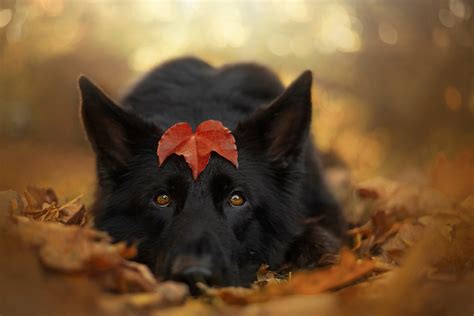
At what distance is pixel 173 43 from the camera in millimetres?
8211

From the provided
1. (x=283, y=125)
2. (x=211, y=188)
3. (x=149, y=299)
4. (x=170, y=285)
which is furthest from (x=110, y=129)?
(x=149, y=299)

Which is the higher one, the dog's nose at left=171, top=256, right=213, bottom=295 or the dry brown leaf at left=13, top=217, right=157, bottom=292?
the dry brown leaf at left=13, top=217, right=157, bottom=292

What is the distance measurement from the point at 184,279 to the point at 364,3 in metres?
5.90

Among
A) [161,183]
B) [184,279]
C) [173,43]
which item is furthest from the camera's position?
[173,43]

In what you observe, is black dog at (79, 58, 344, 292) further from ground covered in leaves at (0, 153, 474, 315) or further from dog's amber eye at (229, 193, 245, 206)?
ground covered in leaves at (0, 153, 474, 315)

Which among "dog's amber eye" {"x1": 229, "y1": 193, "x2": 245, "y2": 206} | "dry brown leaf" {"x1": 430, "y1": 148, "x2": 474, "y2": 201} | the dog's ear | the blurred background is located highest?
the blurred background

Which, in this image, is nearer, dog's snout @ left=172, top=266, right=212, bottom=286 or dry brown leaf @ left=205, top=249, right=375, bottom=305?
dry brown leaf @ left=205, top=249, right=375, bottom=305

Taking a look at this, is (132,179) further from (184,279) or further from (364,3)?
(364,3)

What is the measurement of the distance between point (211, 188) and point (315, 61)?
5808mm

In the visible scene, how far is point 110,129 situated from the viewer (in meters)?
3.43

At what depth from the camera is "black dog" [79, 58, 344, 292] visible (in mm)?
2889

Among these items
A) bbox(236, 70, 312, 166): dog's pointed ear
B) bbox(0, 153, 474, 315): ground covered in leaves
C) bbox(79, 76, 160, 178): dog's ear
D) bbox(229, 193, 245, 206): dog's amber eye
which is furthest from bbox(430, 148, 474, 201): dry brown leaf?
bbox(79, 76, 160, 178): dog's ear

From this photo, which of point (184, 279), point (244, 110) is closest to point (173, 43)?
point (244, 110)

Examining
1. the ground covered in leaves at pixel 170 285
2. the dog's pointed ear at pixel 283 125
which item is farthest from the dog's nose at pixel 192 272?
the dog's pointed ear at pixel 283 125
